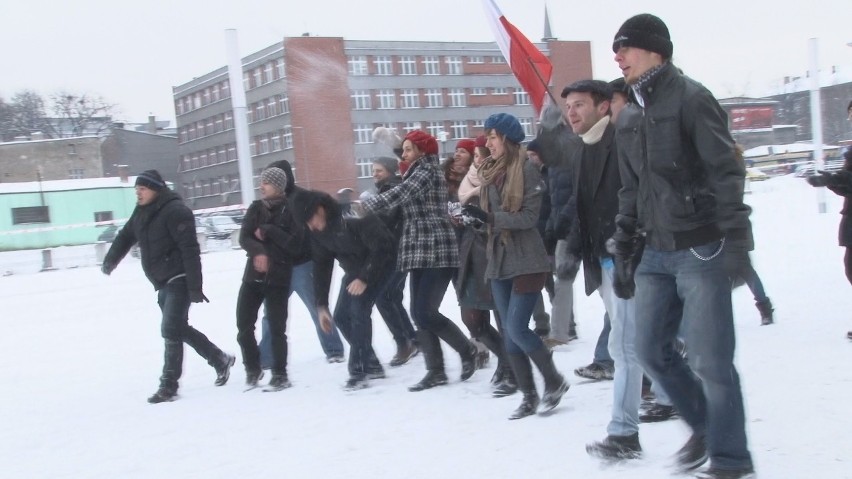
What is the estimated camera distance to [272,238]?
739 centimetres

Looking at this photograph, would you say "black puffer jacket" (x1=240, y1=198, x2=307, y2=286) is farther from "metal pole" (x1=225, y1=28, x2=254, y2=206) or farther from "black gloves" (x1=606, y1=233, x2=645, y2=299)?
"metal pole" (x1=225, y1=28, x2=254, y2=206)

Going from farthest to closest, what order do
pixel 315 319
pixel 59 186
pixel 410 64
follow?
pixel 410 64 → pixel 59 186 → pixel 315 319

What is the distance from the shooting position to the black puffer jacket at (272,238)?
24.1 ft

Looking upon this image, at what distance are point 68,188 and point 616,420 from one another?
5222cm

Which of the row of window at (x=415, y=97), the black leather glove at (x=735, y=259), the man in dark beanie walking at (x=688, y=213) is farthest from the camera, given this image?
the row of window at (x=415, y=97)

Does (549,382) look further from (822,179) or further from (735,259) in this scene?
(822,179)

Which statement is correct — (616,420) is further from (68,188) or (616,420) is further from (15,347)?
(68,188)

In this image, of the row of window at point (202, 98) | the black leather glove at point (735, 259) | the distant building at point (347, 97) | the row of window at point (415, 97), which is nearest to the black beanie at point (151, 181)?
the black leather glove at point (735, 259)

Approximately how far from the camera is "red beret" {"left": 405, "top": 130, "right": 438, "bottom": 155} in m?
6.60

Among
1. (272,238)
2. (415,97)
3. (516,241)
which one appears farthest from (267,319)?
(415,97)

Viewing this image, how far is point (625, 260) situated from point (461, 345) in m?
2.86

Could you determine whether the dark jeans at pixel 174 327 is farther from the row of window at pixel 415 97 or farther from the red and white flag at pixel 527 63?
the row of window at pixel 415 97

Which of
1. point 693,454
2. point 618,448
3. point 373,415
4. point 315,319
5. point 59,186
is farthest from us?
point 59,186

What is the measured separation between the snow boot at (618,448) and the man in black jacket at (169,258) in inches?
151
